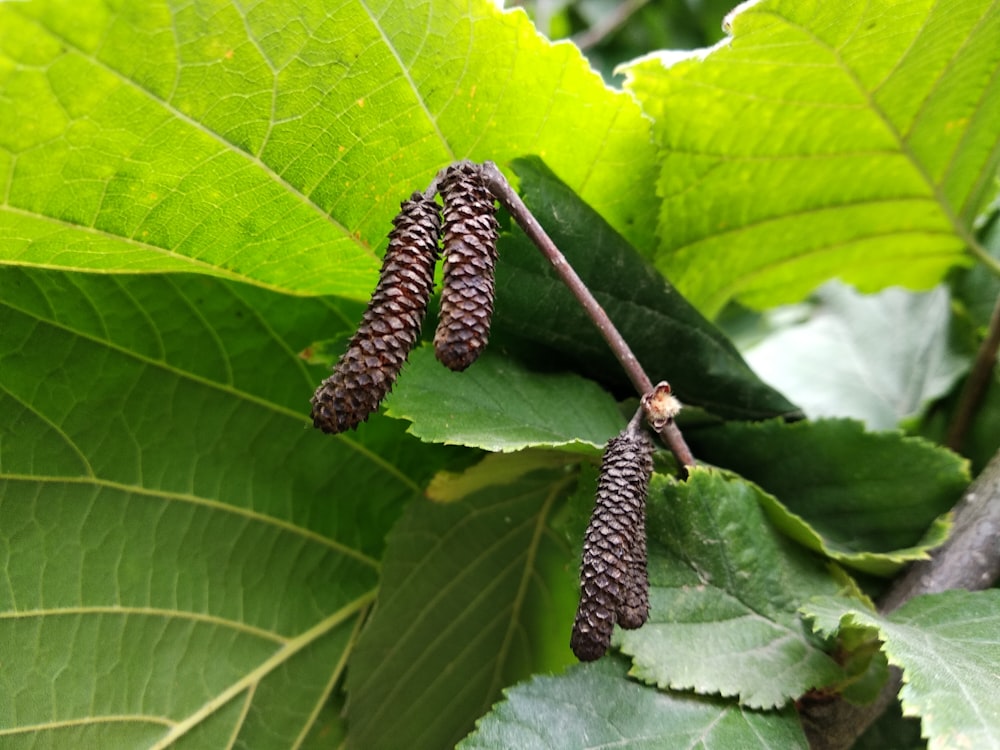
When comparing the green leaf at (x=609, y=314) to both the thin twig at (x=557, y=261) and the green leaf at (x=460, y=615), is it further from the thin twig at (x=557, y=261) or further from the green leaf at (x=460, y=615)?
the green leaf at (x=460, y=615)

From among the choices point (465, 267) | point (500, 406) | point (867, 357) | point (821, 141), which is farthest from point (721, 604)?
point (867, 357)

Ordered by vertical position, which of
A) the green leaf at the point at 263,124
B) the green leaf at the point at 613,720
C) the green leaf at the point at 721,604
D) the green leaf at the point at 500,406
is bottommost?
the green leaf at the point at 613,720

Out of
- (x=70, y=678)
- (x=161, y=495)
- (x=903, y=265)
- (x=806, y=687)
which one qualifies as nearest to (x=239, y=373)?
(x=161, y=495)

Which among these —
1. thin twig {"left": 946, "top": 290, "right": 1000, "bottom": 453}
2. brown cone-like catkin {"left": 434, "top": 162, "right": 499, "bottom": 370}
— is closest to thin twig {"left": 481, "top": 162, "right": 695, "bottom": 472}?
brown cone-like catkin {"left": 434, "top": 162, "right": 499, "bottom": 370}

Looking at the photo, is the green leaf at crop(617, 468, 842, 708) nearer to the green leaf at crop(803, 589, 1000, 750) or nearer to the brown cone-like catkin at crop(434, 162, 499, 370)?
the green leaf at crop(803, 589, 1000, 750)

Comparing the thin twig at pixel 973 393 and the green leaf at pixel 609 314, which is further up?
the green leaf at pixel 609 314

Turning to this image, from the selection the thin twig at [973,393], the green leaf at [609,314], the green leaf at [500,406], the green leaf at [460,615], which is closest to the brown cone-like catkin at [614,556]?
the green leaf at [500,406]

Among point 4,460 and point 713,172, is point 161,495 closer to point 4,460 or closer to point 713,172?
point 4,460
